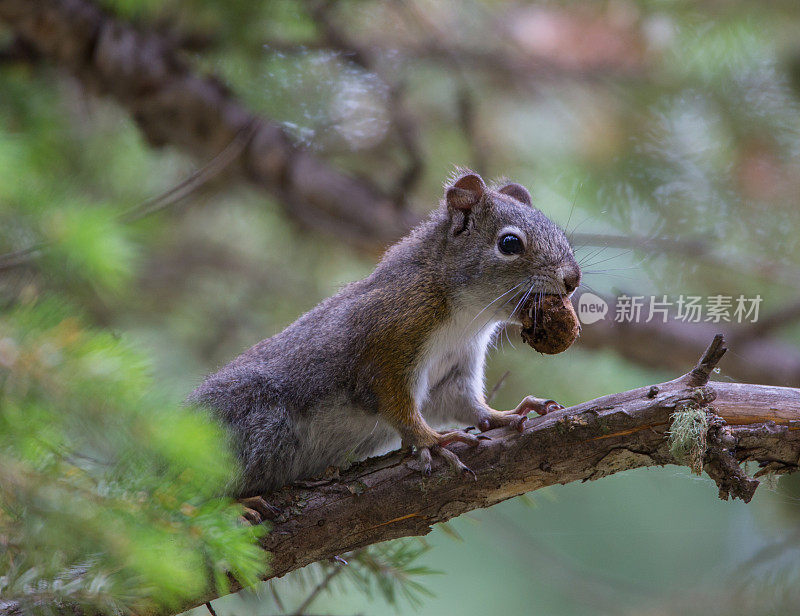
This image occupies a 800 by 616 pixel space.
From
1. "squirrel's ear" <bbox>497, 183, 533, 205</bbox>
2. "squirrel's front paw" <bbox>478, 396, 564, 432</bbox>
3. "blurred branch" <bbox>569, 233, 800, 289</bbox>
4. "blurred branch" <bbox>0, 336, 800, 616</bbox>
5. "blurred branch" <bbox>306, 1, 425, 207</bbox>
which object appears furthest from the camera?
"blurred branch" <bbox>306, 1, 425, 207</bbox>

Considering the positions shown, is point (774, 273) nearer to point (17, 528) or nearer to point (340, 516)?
point (340, 516)

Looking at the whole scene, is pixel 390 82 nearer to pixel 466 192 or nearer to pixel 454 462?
pixel 466 192

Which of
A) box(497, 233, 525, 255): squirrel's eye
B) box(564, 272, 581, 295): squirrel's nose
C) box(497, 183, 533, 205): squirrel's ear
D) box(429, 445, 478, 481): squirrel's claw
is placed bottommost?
box(429, 445, 478, 481): squirrel's claw

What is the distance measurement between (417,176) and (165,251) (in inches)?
44.3

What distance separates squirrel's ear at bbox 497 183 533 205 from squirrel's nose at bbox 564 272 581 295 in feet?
1.23

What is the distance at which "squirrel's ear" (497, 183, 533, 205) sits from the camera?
1836mm

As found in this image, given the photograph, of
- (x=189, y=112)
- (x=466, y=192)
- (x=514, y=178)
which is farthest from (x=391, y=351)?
(x=189, y=112)

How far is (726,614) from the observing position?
178 cm

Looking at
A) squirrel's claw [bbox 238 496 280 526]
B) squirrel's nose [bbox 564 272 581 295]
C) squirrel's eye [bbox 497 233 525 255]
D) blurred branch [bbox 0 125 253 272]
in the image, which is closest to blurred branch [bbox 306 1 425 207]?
blurred branch [bbox 0 125 253 272]

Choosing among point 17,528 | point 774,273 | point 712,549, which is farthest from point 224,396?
point 774,273

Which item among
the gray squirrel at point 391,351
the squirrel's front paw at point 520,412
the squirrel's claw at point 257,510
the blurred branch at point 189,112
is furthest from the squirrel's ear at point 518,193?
the squirrel's claw at point 257,510

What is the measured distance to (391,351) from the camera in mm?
1626

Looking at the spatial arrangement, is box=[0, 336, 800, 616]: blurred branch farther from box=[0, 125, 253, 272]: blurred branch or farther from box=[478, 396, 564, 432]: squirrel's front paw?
box=[0, 125, 253, 272]: blurred branch

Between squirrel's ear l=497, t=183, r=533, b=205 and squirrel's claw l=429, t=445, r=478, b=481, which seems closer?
squirrel's claw l=429, t=445, r=478, b=481
